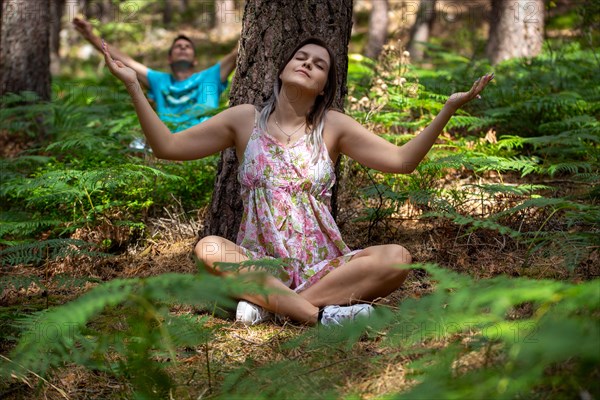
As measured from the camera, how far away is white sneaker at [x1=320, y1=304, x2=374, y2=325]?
334cm

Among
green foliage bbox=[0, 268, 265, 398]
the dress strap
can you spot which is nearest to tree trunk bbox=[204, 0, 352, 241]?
the dress strap

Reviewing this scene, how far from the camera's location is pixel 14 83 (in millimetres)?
8227

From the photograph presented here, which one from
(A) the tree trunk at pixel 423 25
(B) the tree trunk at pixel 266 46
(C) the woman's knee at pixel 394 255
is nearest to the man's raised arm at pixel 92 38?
(B) the tree trunk at pixel 266 46

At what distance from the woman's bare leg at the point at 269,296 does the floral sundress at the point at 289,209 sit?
0.42 ft

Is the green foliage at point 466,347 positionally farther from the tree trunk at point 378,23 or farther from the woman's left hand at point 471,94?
the tree trunk at point 378,23

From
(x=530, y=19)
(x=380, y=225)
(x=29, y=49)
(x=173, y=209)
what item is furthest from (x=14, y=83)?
(x=530, y=19)

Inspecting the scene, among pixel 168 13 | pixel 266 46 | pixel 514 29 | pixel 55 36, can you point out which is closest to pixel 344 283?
pixel 266 46

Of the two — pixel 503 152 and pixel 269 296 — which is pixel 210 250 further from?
pixel 503 152

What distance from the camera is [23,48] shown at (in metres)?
8.23

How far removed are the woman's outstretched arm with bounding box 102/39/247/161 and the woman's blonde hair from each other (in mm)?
115

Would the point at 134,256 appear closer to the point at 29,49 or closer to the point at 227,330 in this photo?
the point at 227,330

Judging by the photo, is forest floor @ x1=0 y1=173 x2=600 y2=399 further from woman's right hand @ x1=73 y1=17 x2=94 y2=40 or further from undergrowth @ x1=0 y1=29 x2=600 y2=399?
woman's right hand @ x1=73 y1=17 x2=94 y2=40

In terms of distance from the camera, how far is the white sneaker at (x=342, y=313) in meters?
3.34

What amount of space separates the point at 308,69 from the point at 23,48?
572 centimetres
